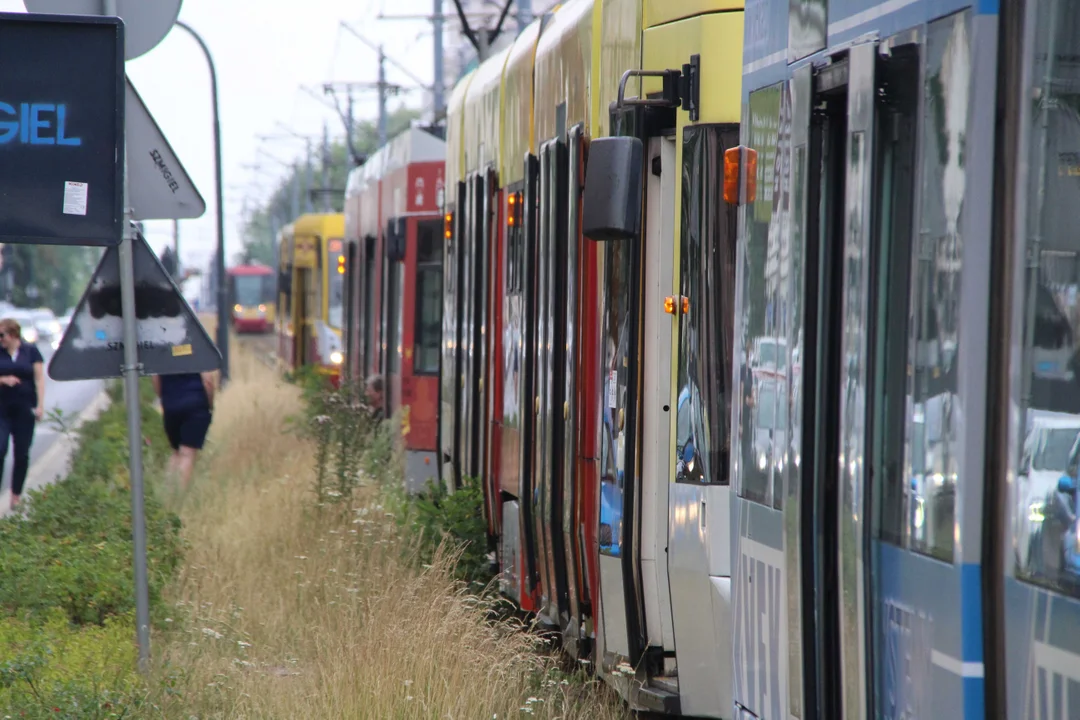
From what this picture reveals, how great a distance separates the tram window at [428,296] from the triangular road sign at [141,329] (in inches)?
359

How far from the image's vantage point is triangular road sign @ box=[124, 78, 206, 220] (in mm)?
7234

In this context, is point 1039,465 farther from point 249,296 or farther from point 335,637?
point 249,296

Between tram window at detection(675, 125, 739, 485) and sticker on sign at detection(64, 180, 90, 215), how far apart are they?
2.09 metres

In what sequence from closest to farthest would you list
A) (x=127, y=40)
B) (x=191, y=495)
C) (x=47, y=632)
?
(x=127, y=40) → (x=47, y=632) → (x=191, y=495)

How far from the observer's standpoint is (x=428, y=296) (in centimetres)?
1683

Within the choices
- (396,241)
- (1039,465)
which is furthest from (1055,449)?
(396,241)

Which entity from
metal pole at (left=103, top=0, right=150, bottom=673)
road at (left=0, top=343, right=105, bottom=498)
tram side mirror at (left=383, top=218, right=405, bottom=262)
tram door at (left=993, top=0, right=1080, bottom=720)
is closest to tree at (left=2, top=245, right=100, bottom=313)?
road at (left=0, top=343, right=105, bottom=498)

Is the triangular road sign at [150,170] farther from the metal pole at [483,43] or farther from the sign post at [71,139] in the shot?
the metal pole at [483,43]

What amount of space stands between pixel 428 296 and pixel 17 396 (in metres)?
3.93

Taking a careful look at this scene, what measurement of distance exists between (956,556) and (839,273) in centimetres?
97

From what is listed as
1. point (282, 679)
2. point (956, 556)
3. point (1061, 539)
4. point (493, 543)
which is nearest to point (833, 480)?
point (956, 556)

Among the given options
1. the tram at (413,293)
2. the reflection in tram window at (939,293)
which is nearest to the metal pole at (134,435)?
the reflection in tram window at (939,293)

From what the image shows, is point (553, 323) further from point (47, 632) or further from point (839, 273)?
point (839, 273)

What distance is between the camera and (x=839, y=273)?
3969mm
